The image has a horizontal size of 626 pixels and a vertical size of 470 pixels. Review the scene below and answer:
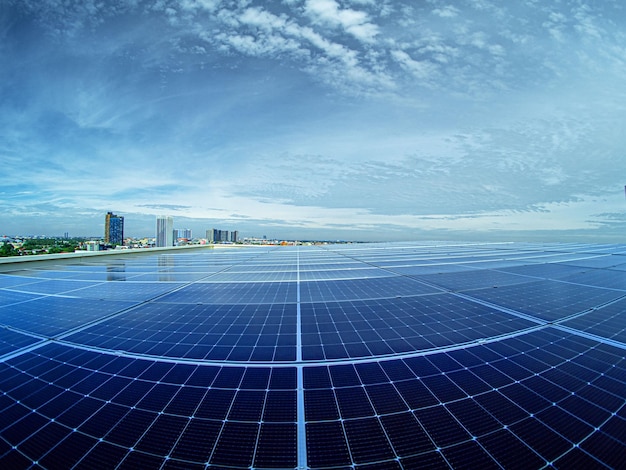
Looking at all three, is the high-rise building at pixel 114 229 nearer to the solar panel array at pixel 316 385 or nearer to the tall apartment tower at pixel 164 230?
the tall apartment tower at pixel 164 230

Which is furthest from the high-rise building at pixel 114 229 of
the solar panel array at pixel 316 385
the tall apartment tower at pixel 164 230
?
the solar panel array at pixel 316 385

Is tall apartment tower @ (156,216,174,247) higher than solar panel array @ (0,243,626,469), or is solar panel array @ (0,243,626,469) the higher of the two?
tall apartment tower @ (156,216,174,247)

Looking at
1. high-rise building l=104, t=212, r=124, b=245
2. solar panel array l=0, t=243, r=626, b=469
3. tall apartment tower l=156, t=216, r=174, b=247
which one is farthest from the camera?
high-rise building l=104, t=212, r=124, b=245

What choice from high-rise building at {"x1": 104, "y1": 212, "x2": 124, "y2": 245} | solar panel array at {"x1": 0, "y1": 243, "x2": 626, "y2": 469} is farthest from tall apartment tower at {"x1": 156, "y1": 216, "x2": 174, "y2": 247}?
solar panel array at {"x1": 0, "y1": 243, "x2": 626, "y2": 469}

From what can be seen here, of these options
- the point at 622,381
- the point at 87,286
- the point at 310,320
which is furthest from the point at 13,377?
the point at 622,381

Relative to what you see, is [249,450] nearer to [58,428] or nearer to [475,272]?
[58,428]

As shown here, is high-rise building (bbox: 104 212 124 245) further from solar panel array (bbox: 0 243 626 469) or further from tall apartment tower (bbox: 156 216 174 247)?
solar panel array (bbox: 0 243 626 469)
